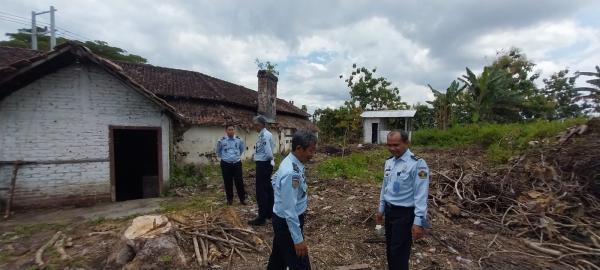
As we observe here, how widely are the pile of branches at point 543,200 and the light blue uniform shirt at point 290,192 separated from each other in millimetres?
3698

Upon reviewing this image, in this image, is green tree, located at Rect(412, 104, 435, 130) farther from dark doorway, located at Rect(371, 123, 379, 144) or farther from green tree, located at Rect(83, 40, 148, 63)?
green tree, located at Rect(83, 40, 148, 63)

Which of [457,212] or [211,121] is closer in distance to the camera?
[457,212]

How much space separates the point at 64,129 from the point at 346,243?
256 inches

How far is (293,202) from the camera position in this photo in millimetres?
2693

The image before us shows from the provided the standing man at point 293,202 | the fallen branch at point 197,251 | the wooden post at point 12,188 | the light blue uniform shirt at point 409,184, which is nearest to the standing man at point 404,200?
the light blue uniform shirt at point 409,184

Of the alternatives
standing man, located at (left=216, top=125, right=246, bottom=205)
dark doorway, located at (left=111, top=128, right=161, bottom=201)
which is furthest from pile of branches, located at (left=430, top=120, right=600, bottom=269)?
dark doorway, located at (left=111, top=128, right=161, bottom=201)

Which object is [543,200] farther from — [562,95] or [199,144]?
[562,95]

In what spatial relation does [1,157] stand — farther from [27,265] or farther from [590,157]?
[590,157]

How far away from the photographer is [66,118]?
738 centimetres

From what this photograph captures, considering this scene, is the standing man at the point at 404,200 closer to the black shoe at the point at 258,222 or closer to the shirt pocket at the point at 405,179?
the shirt pocket at the point at 405,179

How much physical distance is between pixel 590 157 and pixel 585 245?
2.63 metres

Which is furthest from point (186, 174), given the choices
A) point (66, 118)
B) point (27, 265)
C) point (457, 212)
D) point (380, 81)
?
point (380, 81)

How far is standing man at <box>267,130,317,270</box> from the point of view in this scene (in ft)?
8.82

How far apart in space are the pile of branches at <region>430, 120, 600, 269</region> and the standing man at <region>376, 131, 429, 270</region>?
8.26 ft
